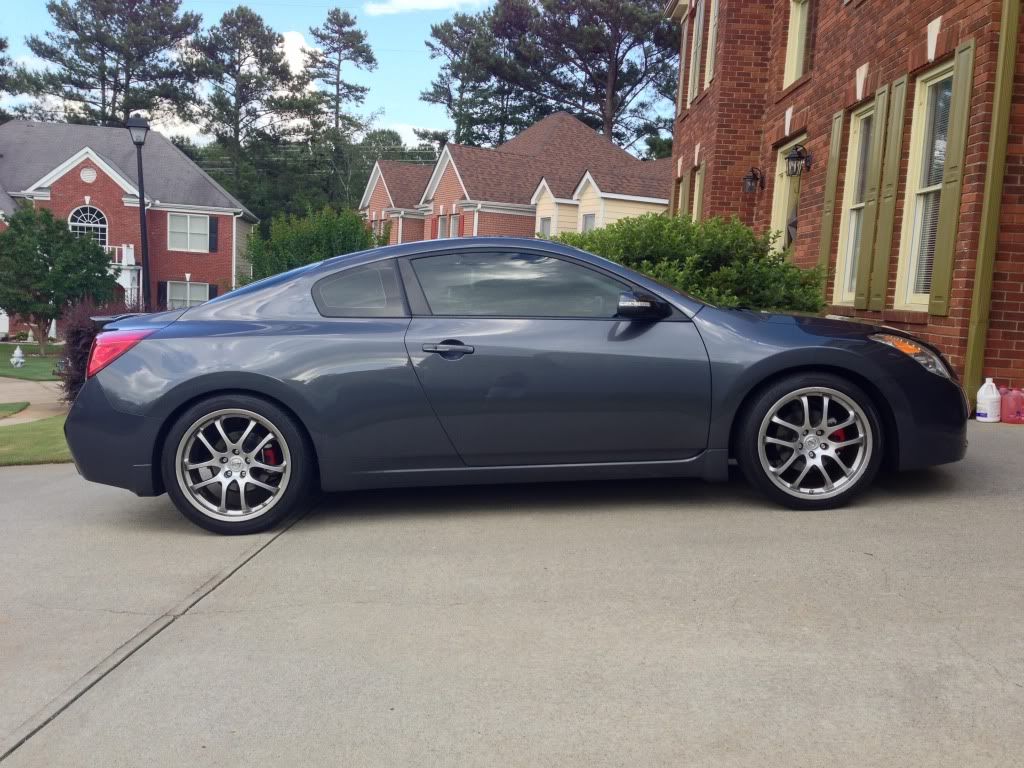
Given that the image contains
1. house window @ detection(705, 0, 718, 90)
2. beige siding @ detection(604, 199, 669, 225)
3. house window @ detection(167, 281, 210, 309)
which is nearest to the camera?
house window @ detection(705, 0, 718, 90)

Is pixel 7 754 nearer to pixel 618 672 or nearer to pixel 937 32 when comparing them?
pixel 618 672

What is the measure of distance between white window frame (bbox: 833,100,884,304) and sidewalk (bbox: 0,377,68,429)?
392 inches

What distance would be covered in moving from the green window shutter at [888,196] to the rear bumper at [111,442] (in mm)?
7253

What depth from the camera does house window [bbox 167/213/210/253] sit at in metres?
Result: 42.6

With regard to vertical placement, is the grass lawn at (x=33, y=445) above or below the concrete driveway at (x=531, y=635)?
below

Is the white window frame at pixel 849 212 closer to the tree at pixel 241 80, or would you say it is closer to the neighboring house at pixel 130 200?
the neighboring house at pixel 130 200

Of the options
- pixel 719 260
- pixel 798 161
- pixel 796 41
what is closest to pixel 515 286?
pixel 719 260

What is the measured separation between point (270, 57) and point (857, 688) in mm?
62441

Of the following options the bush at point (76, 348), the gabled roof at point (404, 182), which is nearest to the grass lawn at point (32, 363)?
the bush at point (76, 348)

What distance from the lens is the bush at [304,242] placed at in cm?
2650

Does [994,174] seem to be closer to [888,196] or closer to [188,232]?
[888,196]

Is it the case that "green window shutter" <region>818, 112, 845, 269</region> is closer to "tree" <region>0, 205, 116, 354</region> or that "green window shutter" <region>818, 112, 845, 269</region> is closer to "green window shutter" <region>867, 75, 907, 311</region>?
"green window shutter" <region>867, 75, 907, 311</region>

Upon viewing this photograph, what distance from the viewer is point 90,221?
135 feet

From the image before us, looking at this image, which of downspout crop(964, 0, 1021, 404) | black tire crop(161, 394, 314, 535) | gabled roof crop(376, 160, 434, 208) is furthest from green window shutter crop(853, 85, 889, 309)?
gabled roof crop(376, 160, 434, 208)
